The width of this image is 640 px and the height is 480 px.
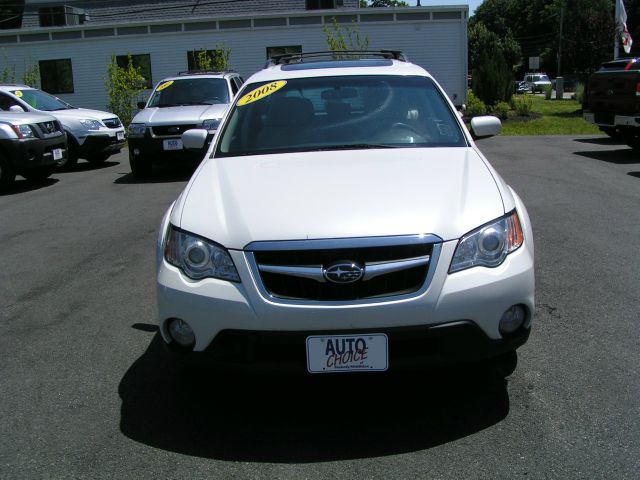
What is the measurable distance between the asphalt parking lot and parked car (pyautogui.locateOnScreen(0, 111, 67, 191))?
587 cm

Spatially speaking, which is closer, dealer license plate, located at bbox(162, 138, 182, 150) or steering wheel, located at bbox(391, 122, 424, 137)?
steering wheel, located at bbox(391, 122, 424, 137)

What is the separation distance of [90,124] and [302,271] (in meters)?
11.8

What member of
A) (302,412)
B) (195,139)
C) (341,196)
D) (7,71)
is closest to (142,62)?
(7,71)

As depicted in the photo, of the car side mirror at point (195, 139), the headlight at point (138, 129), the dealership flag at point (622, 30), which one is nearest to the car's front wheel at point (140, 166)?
the headlight at point (138, 129)

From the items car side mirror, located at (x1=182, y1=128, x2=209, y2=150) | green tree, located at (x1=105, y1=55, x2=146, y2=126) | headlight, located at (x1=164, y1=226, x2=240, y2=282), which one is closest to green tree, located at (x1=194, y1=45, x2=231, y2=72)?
green tree, located at (x1=105, y1=55, x2=146, y2=126)

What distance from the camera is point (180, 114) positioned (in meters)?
11.7

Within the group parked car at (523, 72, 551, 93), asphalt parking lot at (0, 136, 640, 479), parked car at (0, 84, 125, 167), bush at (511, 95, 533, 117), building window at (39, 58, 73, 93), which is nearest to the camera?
asphalt parking lot at (0, 136, 640, 479)

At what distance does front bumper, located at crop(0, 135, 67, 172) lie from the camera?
35.7 feet

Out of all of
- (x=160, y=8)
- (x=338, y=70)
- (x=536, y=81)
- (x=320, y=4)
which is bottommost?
(x=536, y=81)

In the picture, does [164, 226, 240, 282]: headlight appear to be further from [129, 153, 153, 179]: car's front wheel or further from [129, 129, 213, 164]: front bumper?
[129, 153, 153, 179]: car's front wheel

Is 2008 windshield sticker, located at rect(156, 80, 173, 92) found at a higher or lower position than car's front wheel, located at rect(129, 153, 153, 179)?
higher

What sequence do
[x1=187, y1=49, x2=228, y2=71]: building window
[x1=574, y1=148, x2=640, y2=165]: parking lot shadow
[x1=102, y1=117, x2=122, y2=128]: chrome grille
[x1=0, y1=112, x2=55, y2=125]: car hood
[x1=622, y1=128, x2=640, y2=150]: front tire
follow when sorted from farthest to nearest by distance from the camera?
[x1=187, y1=49, x2=228, y2=71]: building window, [x1=102, y1=117, x2=122, y2=128]: chrome grille, [x1=622, y1=128, x2=640, y2=150]: front tire, [x1=574, y1=148, x2=640, y2=165]: parking lot shadow, [x1=0, y1=112, x2=55, y2=125]: car hood

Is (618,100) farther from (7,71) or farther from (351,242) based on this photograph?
(7,71)

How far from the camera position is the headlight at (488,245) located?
311 centimetres
